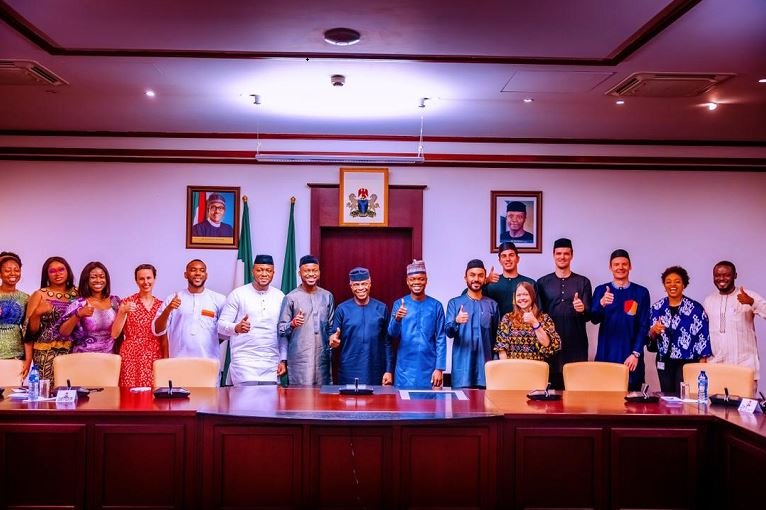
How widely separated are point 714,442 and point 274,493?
273 centimetres

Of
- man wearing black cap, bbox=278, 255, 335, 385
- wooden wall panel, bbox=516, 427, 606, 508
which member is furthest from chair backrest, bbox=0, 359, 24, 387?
wooden wall panel, bbox=516, 427, 606, 508

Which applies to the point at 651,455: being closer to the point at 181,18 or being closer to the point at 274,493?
the point at 274,493

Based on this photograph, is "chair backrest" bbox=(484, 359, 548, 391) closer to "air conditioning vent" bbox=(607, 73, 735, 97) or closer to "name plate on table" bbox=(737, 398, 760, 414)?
"name plate on table" bbox=(737, 398, 760, 414)

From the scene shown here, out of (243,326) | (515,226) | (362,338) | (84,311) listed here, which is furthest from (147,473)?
(515,226)

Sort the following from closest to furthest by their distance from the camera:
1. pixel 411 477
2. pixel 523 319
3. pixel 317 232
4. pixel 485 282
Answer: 1. pixel 411 477
2. pixel 523 319
3. pixel 485 282
4. pixel 317 232

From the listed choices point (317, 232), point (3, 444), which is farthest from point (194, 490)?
point (317, 232)

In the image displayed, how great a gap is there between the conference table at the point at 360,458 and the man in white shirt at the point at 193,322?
6.64 feet

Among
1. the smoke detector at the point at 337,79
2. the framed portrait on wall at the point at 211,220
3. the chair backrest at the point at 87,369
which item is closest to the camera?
the chair backrest at the point at 87,369

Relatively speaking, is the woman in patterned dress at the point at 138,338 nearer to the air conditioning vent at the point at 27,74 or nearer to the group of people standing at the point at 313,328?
the group of people standing at the point at 313,328

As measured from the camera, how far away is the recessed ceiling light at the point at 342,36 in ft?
15.4

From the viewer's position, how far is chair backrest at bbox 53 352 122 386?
A: 5.55 metres

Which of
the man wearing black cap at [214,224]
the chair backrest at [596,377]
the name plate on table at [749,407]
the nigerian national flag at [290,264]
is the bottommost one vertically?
the name plate on table at [749,407]

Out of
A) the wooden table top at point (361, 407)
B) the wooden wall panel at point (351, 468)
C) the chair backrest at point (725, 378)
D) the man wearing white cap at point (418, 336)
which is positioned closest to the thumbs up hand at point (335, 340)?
the man wearing white cap at point (418, 336)

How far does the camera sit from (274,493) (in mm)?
4367
